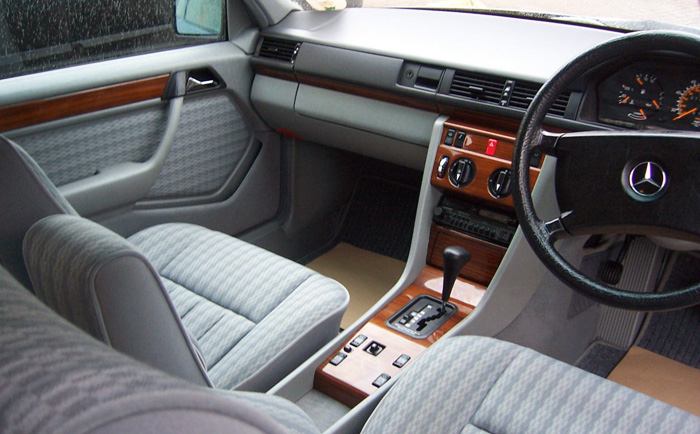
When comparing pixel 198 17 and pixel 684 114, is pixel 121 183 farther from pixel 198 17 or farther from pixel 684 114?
pixel 684 114

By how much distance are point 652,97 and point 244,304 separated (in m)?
0.97

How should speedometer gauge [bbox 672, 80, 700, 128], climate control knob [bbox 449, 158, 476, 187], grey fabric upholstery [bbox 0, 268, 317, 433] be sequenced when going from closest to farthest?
grey fabric upholstery [bbox 0, 268, 317, 433], speedometer gauge [bbox 672, 80, 700, 128], climate control knob [bbox 449, 158, 476, 187]

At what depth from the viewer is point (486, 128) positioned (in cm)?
179

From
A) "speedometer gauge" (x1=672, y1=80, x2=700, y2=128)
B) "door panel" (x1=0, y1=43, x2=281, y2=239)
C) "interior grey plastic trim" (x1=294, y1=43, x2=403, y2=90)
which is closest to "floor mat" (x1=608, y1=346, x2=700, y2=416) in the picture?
"speedometer gauge" (x1=672, y1=80, x2=700, y2=128)

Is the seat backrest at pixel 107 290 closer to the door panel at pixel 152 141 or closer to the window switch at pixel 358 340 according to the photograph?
the window switch at pixel 358 340

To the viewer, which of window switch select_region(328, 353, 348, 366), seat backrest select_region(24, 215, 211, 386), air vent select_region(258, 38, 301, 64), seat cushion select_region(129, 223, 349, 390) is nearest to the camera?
seat backrest select_region(24, 215, 211, 386)

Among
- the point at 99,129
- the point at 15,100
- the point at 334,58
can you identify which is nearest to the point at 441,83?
the point at 334,58

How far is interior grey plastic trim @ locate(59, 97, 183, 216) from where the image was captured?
1845 mm

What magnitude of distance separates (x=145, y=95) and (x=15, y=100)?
38 cm

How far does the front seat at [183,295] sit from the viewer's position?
0.75 metres

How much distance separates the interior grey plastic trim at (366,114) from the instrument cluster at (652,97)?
0.53 m

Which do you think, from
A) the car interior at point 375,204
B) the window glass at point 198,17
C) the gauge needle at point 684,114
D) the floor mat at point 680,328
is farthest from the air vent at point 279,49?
the floor mat at point 680,328

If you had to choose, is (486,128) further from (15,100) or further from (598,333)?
(15,100)

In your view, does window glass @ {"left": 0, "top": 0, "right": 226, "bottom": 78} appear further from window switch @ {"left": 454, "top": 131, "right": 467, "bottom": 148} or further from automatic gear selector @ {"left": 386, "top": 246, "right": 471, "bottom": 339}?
automatic gear selector @ {"left": 386, "top": 246, "right": 471, "bottom": 339}
